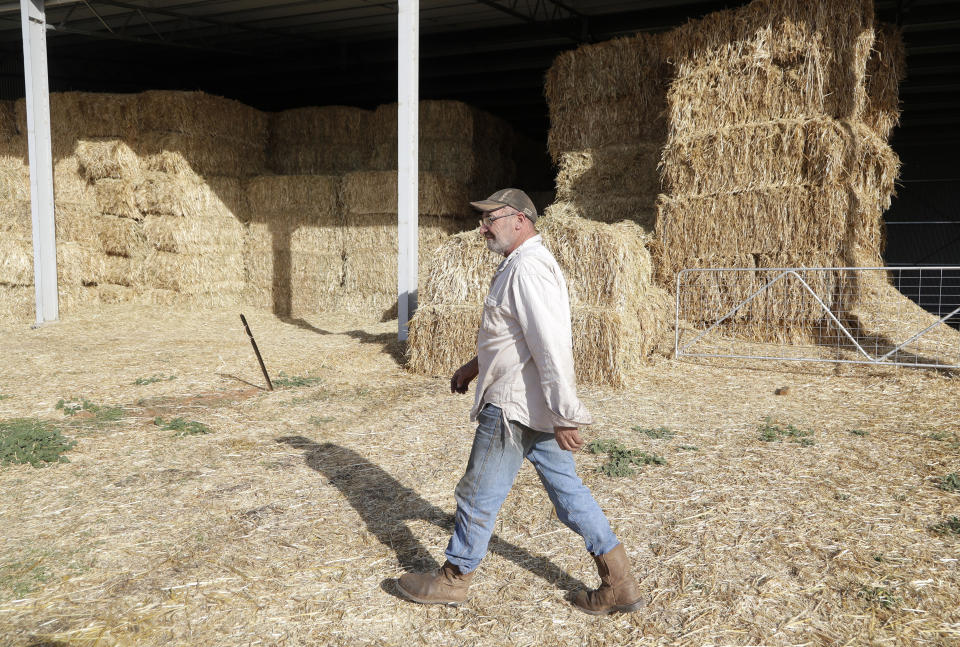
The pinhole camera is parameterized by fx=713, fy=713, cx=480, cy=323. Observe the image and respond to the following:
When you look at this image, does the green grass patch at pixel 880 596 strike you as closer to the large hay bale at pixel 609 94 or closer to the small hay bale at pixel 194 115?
the large hay bale at pixel 609 94

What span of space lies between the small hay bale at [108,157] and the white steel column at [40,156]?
1.04 meters

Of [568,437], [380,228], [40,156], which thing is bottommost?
[568,437]

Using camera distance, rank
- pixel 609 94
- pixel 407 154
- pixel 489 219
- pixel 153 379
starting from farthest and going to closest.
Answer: pixel 609 94, pixel 407 154, pixel 153 379, pixel 489 219

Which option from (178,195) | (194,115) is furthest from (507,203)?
(194,115)

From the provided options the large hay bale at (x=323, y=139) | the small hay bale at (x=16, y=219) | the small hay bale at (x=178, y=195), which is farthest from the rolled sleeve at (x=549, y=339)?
the small hay bale at (x=16, y=219)

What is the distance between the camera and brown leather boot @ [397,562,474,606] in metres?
3.08

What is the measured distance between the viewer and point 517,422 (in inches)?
116

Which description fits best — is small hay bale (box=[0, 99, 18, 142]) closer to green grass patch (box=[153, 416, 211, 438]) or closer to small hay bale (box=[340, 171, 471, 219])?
small hay bale (box=[340, 171, 471, 219])

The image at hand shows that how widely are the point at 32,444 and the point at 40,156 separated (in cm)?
848

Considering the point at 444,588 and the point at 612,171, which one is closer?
the point at 444,588

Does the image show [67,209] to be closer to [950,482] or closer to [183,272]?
[183,272]

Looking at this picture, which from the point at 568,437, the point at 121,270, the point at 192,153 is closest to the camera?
the point at 568,437

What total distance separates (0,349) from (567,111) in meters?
8.81

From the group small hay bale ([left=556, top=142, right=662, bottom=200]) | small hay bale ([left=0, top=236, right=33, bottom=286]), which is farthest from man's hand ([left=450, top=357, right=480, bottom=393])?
small hay bale ([left=0, top=236, right=33, bottom=286])
